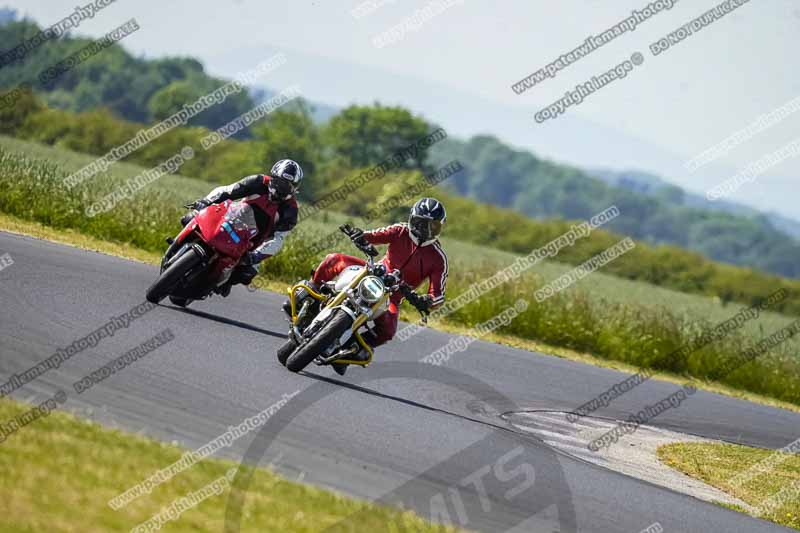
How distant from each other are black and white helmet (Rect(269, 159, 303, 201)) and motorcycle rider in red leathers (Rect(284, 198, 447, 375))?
1354 millimetres

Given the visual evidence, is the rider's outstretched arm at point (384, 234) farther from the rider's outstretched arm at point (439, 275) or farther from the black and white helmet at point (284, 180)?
the black and white helmet at point (284, 180)

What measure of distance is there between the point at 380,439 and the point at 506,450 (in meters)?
1.42

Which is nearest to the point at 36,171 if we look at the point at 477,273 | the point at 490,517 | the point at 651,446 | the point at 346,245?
the point at 346,245

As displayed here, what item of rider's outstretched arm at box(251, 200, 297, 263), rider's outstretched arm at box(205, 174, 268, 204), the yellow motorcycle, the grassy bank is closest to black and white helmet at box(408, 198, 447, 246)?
the yellow motorcycle

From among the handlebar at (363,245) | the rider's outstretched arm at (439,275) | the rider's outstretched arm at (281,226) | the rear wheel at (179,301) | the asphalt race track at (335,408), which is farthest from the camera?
the rear wheel at (179,301)

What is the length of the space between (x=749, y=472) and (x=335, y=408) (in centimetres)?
572

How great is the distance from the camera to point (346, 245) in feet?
80.4

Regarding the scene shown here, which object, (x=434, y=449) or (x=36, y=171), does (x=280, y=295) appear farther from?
(x=434, y=449)

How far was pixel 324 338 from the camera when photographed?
397 inches

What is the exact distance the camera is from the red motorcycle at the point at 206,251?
38.4ft

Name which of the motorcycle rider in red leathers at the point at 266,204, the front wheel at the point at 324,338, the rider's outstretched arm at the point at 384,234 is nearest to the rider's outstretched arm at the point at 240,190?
the motorcycle rider in red leathers at the point at 266,204

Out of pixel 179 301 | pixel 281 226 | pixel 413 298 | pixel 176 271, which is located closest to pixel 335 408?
pixel 413 298

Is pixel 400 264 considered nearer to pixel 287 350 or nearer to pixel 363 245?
pixel 363 245

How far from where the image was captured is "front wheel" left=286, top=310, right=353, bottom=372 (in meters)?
10.1
